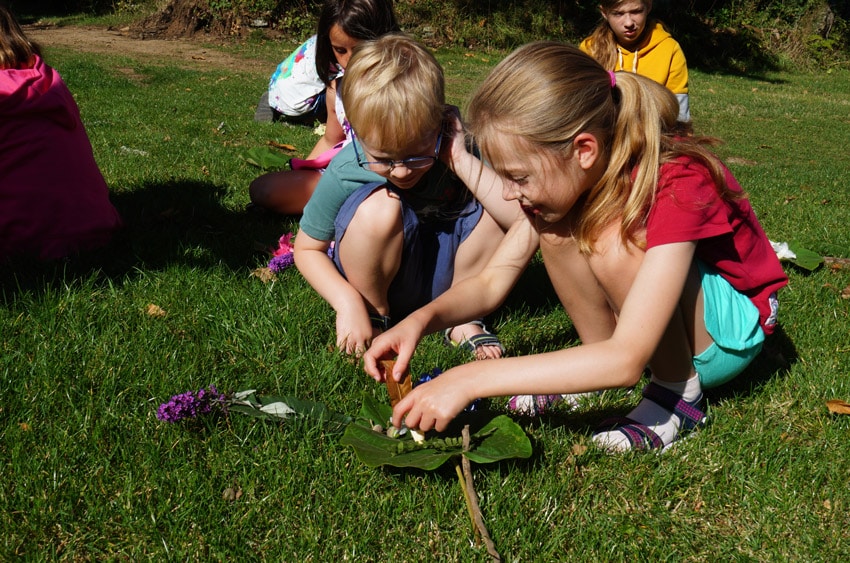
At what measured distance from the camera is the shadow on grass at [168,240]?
2975 millimetres

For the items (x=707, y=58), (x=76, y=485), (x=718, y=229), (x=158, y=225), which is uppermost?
(x=718, y=229)

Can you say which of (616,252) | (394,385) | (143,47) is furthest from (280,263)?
(143,47)

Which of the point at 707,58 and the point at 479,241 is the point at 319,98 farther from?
the point at 707,58

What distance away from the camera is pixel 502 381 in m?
1.78

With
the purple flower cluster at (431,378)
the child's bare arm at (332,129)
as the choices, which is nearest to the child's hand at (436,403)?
the purple flower cluster at (431,378)

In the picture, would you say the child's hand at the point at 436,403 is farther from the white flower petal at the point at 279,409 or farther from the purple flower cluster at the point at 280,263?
the purple flower cluster at the point at 280,263

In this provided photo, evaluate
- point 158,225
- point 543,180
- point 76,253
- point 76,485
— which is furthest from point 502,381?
point 158,225

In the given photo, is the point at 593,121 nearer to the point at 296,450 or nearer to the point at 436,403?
the point at 436,403

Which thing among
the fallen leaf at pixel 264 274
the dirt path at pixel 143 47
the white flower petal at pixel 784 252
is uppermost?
the fallen leaf at pixel 264 274

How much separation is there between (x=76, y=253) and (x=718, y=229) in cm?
252

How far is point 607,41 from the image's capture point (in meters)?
5.07

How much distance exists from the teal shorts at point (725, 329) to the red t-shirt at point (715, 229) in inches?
1.5

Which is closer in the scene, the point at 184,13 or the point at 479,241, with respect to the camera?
the point at 479,241

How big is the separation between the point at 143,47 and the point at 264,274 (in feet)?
36.7
